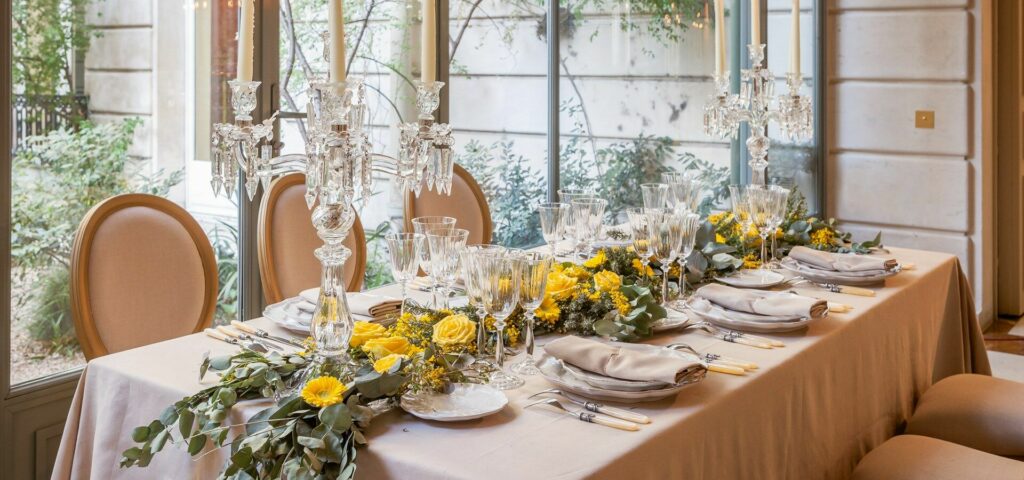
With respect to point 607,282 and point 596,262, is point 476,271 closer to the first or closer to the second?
point 607,282

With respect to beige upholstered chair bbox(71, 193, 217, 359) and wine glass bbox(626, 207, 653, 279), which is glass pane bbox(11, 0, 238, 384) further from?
wine glass bbox(626, 207, 653, 279)

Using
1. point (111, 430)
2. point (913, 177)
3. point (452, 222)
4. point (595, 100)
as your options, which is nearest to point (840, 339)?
point (452, 222)

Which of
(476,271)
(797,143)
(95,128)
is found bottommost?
(476,271)

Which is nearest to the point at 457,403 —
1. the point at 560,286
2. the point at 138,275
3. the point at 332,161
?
the point at 332,161

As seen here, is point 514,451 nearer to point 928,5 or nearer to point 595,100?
point 595,100

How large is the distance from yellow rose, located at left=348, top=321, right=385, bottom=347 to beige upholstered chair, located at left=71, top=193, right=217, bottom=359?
2.10 feet

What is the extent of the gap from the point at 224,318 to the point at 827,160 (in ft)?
→ 11.8

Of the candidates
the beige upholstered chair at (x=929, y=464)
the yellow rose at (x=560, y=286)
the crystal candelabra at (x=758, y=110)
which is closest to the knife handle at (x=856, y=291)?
the beige upholstered chair at (x=929, y=464)

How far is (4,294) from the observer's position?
229 centimetres

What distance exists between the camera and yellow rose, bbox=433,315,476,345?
156 cm

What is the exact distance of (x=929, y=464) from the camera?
6.39 ft

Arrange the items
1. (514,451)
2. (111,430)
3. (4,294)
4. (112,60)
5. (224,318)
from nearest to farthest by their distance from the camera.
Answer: (514,451), (111,430), (4,294), (112,60), (224,318)

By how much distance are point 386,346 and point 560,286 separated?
496 mm

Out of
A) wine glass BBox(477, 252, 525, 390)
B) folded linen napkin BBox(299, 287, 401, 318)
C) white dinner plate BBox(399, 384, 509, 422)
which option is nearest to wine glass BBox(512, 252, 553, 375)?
wine glass BBox(477, 252, 525, 390)
